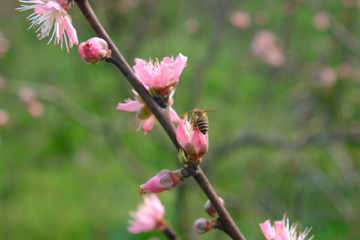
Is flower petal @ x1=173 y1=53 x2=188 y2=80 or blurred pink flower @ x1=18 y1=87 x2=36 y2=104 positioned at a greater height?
blurred pink flower @ x1=18 y1=87 x2=36 y2=104

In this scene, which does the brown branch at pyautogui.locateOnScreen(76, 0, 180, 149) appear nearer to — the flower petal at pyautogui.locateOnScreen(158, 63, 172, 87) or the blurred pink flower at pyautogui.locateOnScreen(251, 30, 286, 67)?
the flower petal at pyautogui.locateOnScreen(158, 63, 172, 87)

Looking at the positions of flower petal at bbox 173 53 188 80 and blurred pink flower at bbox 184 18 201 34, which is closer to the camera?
flower petal at bbox 173 53 188 80

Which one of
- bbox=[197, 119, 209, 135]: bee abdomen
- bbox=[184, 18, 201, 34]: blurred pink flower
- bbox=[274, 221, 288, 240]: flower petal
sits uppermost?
bbox=[184, 18, 201, 34]: blurred pink flower

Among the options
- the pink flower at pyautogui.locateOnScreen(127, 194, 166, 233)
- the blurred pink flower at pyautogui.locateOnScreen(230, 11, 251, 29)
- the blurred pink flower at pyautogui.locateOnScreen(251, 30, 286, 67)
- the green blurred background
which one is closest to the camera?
the pink flower at pyautogui.locateOnScreen(127, 194, 166, 233)

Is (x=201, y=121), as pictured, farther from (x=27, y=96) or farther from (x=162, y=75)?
(x=27, y=96)

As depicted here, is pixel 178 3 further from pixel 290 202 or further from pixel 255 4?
pixel 290 202

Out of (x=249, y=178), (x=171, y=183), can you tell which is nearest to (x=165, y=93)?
(x=171, y=183)

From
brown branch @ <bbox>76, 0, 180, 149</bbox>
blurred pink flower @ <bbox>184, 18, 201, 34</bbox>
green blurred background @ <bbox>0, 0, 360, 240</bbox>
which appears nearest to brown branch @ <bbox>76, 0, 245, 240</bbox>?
brown branch @ <bbox>76, 0, 180, 149</bbox>
